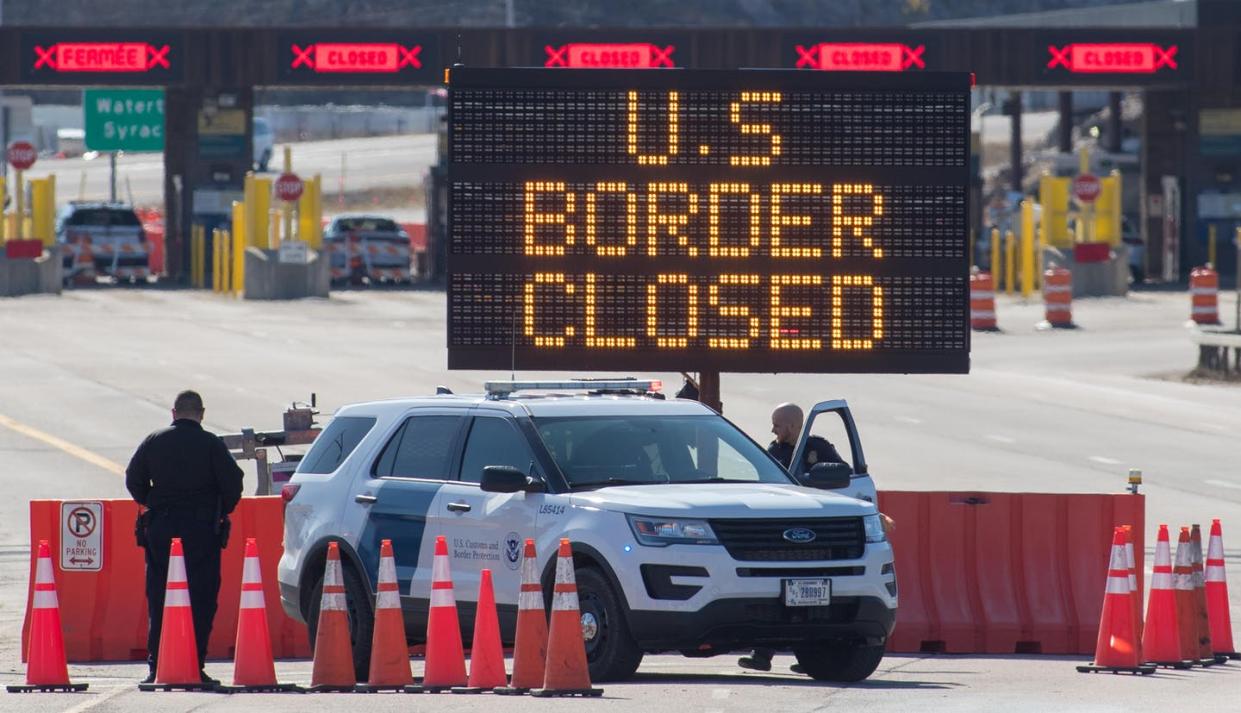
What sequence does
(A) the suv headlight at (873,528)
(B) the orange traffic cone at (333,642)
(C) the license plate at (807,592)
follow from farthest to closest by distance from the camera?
1. (A) the suv headlight at (873,528)
2. (B) the orange traffic cone at (333,642)
3. (C) the license plate at (807,592)

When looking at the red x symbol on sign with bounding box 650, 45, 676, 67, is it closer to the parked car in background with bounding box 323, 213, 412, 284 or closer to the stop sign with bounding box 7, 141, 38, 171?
the parked car in background with bounding box 323, 213, 412, 284

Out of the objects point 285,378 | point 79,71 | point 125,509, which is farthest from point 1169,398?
point 79,71

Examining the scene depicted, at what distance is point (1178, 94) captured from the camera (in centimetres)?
5591

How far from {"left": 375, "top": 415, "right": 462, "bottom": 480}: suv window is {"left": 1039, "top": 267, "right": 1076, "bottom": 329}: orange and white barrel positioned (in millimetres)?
31979

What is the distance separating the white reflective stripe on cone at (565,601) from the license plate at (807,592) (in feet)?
3.87

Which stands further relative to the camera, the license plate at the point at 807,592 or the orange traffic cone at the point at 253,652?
the orange traffic cone at the point at 253,652

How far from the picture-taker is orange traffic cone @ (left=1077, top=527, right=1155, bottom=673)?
13.0m

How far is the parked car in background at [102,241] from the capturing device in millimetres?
55562

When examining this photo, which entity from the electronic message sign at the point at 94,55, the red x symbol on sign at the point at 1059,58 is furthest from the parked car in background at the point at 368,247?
the red x symbol on sign at the point at 1059,58

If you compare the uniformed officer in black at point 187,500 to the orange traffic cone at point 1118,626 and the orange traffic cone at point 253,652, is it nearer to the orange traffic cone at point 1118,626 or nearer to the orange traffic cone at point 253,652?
the orange traffic cone at point 253,652

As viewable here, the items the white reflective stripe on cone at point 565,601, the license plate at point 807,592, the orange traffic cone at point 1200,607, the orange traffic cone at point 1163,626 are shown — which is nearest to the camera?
the white reflective stripe on cone at point 565,601

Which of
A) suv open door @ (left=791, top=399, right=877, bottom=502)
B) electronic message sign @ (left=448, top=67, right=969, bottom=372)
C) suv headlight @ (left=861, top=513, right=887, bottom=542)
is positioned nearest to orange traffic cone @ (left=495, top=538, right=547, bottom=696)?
suv headlight @ (left=861, top=513, right=887, bottom=542)

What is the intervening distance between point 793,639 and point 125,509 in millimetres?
4888

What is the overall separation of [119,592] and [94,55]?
37926mm
